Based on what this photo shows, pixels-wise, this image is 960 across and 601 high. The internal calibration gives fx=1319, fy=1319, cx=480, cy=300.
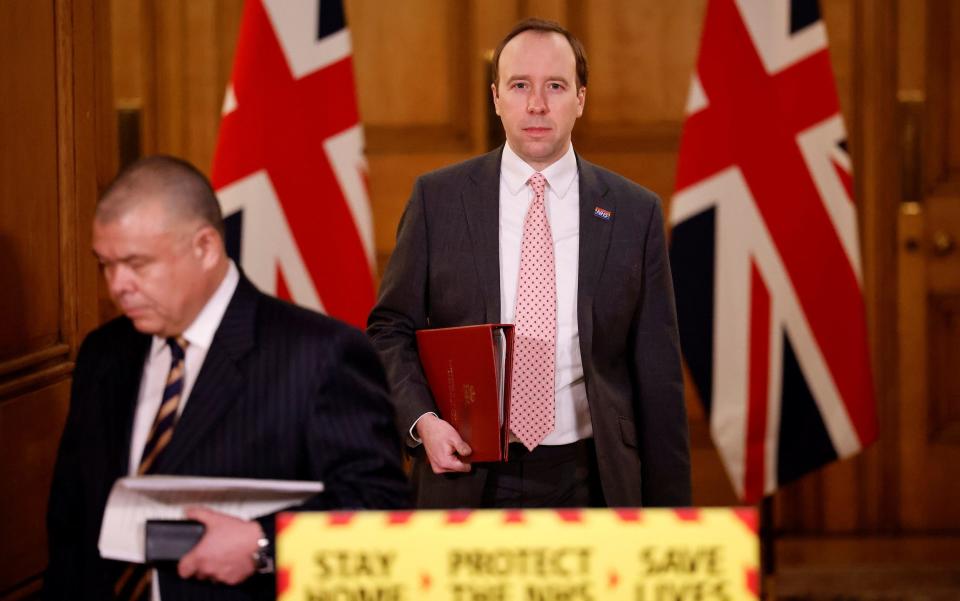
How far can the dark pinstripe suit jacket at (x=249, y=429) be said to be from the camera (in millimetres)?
1770

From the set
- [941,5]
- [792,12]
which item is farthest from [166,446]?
[941,5]

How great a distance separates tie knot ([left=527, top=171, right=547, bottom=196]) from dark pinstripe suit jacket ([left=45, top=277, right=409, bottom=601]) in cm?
90

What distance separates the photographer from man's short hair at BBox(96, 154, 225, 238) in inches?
68.0

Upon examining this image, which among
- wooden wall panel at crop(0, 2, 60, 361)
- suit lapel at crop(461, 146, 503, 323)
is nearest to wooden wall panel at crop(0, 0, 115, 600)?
wooden wall panel at crop(0, 2, 60, 361)

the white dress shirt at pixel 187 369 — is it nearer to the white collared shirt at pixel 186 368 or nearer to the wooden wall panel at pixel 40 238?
the white collared shirt at pixel 186 368

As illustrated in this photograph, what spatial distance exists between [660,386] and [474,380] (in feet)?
1.43

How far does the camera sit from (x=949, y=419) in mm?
4523

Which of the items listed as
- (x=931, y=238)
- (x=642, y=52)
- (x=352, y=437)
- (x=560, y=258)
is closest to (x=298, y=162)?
(x=642, y=52)

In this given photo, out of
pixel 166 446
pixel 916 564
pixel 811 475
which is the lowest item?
pixel 916 564

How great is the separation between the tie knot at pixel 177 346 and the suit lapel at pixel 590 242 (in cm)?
94

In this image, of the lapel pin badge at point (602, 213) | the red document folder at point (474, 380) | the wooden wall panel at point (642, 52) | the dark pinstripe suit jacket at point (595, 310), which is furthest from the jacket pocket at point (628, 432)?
A: the wooden wall panel at point (642, 52)

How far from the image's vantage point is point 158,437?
5.86ft

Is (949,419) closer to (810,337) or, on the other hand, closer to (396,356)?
(810,337)

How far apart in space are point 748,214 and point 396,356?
1.78m
